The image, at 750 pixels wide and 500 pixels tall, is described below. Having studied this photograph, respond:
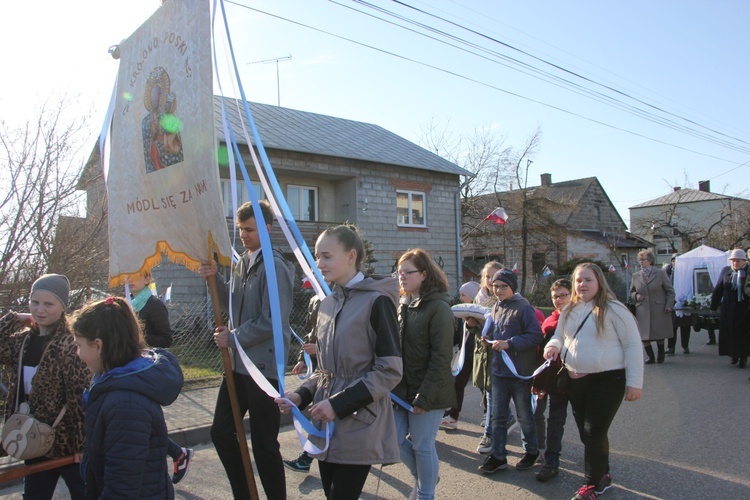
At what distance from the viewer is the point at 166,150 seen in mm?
3398

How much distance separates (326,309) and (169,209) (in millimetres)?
1183

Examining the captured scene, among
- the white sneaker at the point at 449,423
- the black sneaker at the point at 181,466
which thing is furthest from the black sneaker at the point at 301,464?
the white sneaker at the point at 449,423

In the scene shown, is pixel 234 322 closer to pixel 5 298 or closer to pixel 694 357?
pixel 5 298

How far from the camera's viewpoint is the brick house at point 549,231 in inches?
1220

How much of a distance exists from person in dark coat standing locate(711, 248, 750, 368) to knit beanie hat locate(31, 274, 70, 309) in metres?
9.60

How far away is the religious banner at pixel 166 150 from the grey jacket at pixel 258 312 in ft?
1.26

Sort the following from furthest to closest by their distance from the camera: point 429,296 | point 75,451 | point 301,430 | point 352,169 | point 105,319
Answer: point 352,169, point 429,296, point 75,451, point 301,430, point 105,319

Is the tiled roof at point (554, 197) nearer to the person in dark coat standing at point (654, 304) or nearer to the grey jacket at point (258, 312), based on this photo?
the person in dark coat standing at point (654, 304)

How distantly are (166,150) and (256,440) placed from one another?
71.2 inches

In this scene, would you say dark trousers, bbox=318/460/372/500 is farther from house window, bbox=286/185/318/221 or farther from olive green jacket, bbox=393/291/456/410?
house window, bbox=286/185/318/221

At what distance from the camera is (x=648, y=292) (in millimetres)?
9945

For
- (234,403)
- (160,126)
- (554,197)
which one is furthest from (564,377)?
(554,197)

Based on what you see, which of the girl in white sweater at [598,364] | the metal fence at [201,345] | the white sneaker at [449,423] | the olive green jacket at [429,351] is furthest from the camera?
the metal fence at [201,345]

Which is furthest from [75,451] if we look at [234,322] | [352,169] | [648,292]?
[352,169]
